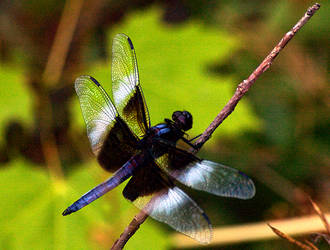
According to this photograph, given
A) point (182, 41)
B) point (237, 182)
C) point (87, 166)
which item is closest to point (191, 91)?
point (182, 41)

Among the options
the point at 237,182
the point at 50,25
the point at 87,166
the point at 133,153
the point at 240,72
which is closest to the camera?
the point at 237,182

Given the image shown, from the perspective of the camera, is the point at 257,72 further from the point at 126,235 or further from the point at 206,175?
the point at 126,235

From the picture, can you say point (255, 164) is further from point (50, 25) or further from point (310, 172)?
point (50, 25)

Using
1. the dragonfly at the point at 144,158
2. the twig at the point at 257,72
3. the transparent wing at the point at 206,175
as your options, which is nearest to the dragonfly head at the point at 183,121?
the dragonfly at the point at 144,158

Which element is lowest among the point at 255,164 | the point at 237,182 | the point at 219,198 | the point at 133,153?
the point at 219,198

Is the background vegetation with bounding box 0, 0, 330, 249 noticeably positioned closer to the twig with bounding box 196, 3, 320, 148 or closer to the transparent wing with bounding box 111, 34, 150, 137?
the transparent wing with bounding box 111, 34, 150, 137

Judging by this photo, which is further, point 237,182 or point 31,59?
point 31,59

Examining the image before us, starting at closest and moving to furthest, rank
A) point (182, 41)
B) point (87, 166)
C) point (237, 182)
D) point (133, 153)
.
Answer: point (237, 182) < point (133, 153) < point (87, 166) < point (182, 41)
